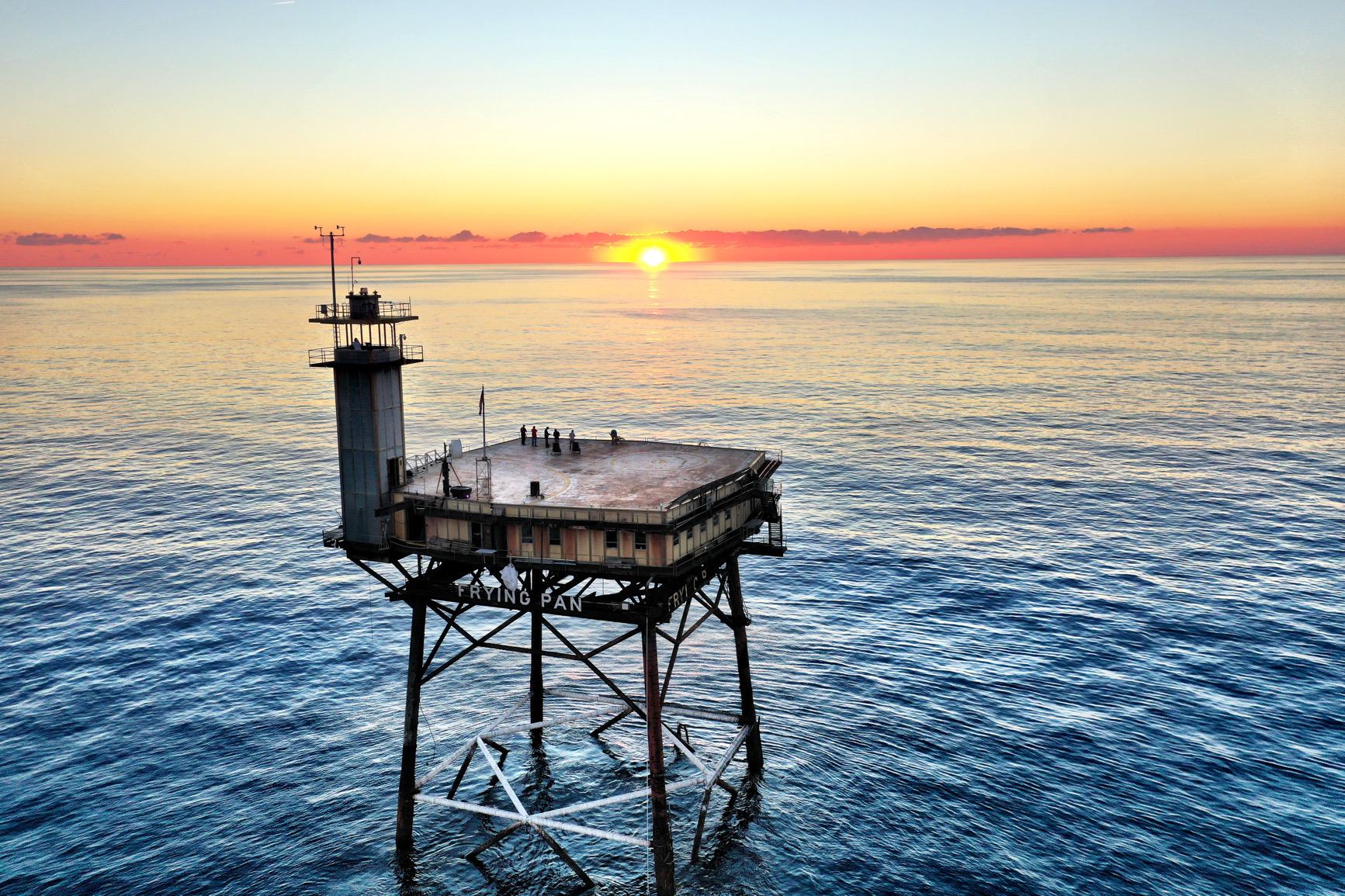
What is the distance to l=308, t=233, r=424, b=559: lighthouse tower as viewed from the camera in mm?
41188

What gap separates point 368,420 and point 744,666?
836 inches

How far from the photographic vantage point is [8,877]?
37.7 meters

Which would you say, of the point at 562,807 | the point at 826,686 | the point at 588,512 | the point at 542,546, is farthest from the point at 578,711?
the point at 588,512

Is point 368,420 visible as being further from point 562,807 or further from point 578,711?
point 578,711

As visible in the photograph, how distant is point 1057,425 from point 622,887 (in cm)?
9916

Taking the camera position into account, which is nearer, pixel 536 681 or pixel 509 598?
pixel 509 598

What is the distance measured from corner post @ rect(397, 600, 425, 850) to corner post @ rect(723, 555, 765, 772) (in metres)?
14.5

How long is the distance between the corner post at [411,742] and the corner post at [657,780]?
1025 cm

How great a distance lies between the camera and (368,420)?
4156 cm

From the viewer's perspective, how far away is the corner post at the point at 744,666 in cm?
4522

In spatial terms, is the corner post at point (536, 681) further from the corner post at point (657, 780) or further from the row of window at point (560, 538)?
the corner post at point (657, 780)

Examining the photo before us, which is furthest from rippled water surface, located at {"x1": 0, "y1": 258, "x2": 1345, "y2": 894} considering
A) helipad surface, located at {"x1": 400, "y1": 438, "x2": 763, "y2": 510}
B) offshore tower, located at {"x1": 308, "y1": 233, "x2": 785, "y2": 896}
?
helipad surface, located at {"x1": 400, "y1": 438, "x2": 763, "y2": 510}

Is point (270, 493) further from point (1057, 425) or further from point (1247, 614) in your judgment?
point (1057, 425)

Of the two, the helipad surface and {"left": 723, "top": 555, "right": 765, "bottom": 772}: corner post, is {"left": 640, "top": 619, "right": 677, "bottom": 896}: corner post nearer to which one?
the helipad surface
